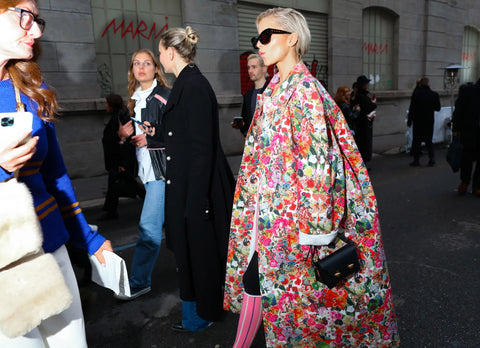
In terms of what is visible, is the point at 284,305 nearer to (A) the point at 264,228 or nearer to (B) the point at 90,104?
(A) the point at 264,228

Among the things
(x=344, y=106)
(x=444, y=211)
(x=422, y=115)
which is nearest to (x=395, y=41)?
(x=422, y=115)

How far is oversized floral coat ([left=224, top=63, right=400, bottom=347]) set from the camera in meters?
1.84

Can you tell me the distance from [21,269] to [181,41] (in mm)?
1974

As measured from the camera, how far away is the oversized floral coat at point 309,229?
1.84 metres

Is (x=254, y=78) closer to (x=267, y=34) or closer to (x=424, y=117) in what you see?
(x=267, y=34)

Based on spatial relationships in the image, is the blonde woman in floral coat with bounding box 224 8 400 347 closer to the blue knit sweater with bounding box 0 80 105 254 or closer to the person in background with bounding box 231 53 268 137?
the blue knit sweater with bounding box 0 80 105 254

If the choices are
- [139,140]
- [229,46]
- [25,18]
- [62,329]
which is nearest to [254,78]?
[139,140]

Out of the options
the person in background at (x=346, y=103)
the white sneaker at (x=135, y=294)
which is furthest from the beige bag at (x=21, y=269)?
the person in background at (x=346, y=103)

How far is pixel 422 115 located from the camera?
9562mm

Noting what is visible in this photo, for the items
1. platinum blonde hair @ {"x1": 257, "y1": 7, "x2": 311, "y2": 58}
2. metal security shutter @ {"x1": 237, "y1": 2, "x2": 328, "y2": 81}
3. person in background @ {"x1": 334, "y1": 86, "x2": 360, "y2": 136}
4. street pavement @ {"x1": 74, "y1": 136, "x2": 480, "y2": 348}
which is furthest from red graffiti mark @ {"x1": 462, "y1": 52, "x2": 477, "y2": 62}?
platinum blonde hair @ {"x1": 257, "y1": 7, "x2": 311, "y2": 58}

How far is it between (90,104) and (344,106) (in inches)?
210

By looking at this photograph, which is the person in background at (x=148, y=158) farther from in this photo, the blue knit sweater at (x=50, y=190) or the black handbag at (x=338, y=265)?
the black handbag at (x=338, y=265)

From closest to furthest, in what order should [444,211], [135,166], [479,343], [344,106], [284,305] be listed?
[284,305], [479,343], [135,166], [444,211], [344,106]

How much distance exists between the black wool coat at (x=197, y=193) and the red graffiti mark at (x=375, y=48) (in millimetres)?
13032
